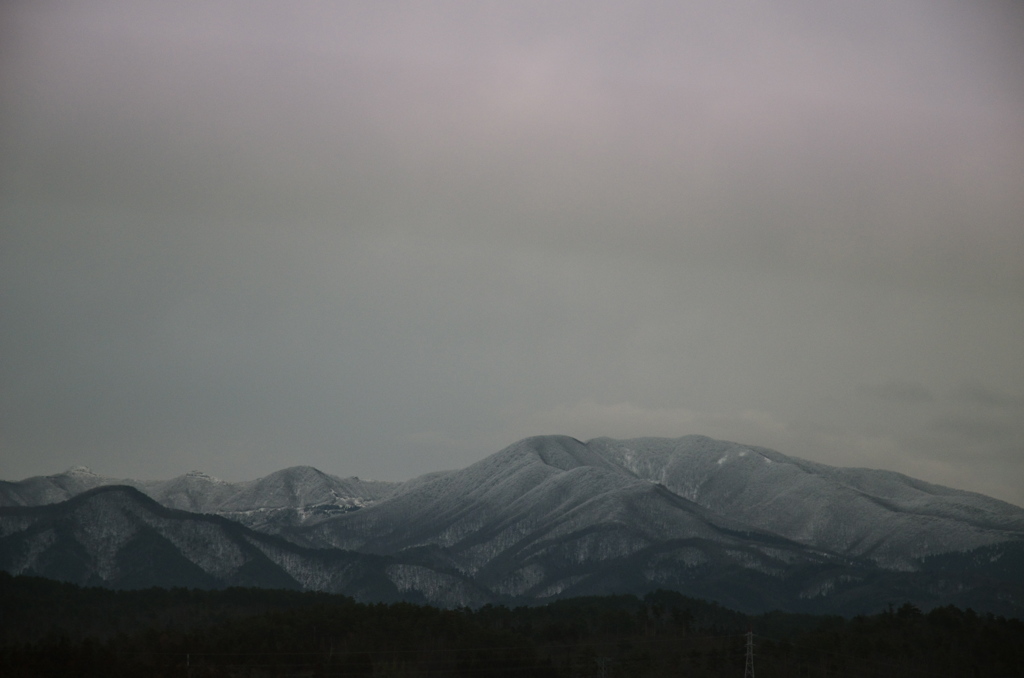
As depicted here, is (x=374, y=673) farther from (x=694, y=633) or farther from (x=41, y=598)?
(x=41, y=598)

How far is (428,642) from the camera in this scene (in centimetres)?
14175

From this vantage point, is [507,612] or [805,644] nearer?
[805,644]

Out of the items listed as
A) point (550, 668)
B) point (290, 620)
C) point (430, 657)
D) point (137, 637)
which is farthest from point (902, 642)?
point (137, 637)

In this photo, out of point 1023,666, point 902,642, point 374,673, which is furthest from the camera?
point 902,642

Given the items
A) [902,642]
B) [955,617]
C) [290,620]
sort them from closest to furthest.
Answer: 1. [290,620]
2. [902,642]
3. [955,617]

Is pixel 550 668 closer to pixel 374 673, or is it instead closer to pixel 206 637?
pixel 374 673

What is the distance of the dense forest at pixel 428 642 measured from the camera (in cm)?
12038

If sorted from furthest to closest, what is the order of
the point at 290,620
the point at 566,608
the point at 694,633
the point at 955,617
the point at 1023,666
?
the point at 566,608 < the point at 694,633 < the point at 955,617 < the point at 290,620 < the point at 1023,666

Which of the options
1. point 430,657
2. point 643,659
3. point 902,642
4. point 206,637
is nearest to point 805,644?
point 902,642

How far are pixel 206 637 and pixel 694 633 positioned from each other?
7761cm

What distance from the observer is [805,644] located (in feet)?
480

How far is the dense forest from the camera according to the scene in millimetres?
120375

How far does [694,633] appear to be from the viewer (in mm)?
179000

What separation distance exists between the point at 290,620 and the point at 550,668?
110 ft
